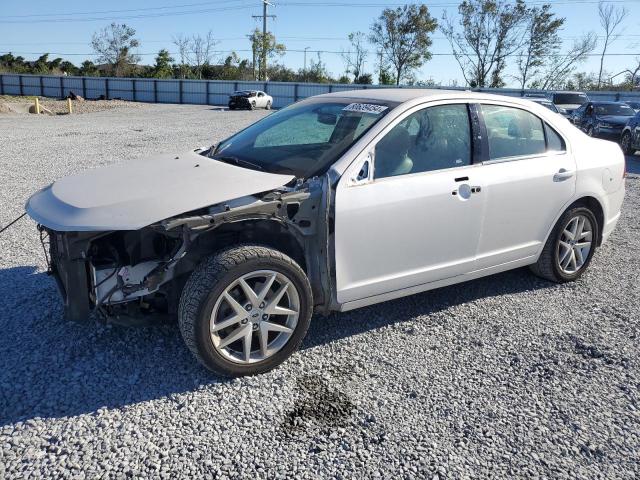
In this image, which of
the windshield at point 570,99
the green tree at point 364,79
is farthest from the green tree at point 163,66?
the windshield at point 570,99

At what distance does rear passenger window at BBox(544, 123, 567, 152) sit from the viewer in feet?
14.8

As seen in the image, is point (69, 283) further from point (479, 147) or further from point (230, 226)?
point (479, 147)

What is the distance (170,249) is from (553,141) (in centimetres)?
324

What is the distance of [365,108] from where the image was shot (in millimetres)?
3938

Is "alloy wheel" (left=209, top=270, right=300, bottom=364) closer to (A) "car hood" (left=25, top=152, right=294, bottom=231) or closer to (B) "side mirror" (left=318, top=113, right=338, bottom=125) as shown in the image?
(A) "car hood" (left=25, top=152, right=294, bottom=231)

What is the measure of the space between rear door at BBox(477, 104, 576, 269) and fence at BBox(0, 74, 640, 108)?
40.1m

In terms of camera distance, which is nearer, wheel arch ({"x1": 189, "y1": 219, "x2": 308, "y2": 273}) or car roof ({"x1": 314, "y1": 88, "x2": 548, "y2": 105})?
wheel arch ({"x1": 189, "y1": 219, "x2": 308, "y2": 273})

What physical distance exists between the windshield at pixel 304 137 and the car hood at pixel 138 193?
0.23 meters

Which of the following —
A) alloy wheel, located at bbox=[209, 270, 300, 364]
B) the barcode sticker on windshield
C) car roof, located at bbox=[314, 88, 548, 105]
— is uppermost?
car roof, located at bbox=[314, 88, 548, 105]

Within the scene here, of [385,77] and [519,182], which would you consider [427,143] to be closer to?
[519,182]

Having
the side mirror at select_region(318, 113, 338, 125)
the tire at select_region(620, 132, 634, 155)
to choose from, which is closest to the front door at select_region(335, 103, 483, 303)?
the side mirror at select_region(318, 113, 338, 125)

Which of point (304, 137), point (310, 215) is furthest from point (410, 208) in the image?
point (304, 137)

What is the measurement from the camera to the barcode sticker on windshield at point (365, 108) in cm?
381

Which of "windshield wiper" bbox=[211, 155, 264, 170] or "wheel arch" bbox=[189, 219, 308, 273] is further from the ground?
"windshield wiper" bbox=[211, 155, 264, 170]
